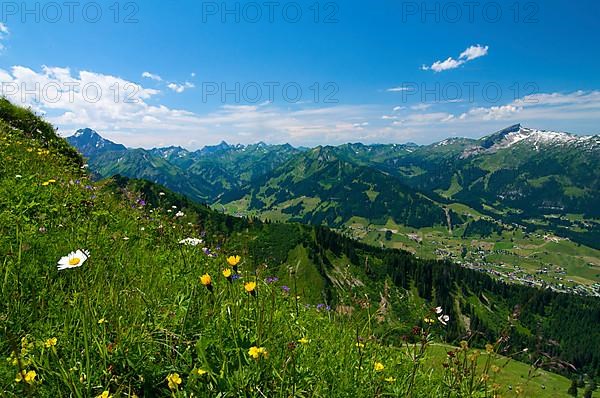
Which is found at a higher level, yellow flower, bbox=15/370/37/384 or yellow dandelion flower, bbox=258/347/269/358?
yellow flower, bbox=15/370/37/384

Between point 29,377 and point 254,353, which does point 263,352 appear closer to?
point 254,353

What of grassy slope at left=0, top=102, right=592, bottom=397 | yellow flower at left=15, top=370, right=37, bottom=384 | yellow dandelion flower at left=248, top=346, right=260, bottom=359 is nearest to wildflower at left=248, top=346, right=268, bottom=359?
yellow dandelion flower at left=248, top=346, right=260, bottom=359

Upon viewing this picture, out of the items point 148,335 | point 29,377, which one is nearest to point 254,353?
point 148,335

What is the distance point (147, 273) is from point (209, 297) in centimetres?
149

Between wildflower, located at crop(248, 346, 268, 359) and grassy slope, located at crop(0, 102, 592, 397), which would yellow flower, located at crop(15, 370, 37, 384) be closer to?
grassy slope, located at crop(0, 102, 592, 397)

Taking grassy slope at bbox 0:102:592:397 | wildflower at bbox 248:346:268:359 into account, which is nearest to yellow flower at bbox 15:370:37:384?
grassy slope at bbox 0:102:592:397

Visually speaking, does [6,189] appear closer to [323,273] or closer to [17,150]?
[17,150]

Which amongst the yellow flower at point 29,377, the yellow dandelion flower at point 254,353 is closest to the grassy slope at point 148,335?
the yellow flower at point 29,377

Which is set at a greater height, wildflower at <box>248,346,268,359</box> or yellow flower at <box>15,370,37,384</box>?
yellow flower at <box>15,370,37,384</box>

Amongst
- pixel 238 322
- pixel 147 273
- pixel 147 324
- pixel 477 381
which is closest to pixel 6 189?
pixel 147 273

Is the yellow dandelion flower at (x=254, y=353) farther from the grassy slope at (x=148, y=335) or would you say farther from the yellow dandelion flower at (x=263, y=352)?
the grassy slope at (x=148, y=335)

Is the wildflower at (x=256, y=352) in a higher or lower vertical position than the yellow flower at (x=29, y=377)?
lower

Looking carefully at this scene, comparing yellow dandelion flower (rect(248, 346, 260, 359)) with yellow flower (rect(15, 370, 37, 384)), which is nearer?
yellow flower (rect(15, 370, 37, 384))

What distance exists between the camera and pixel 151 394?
10.5 ft
